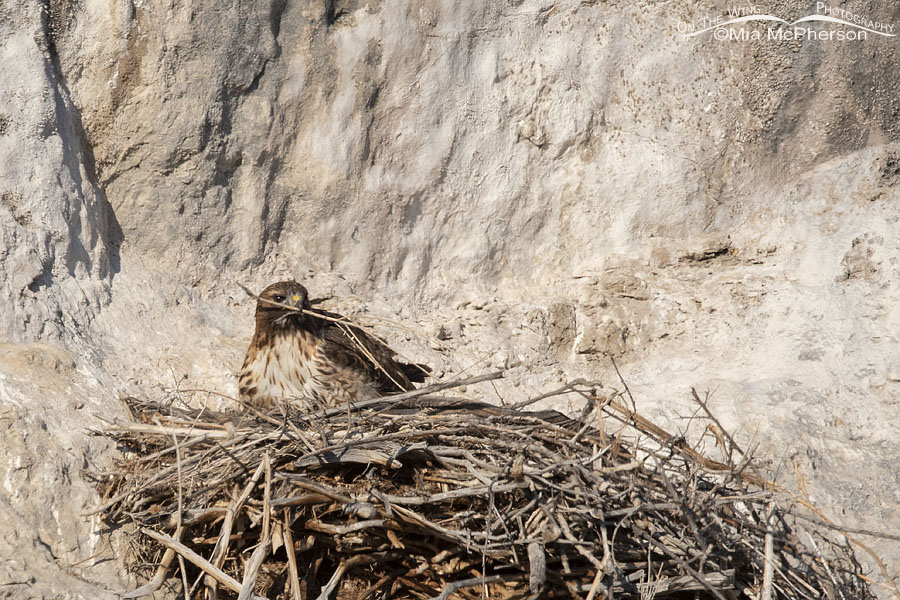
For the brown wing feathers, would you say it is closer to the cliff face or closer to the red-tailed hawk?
the red-tailed hawk

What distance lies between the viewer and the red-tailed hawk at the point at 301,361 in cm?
462

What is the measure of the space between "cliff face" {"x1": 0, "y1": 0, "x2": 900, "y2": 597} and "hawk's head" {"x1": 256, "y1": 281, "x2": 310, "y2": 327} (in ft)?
1.19

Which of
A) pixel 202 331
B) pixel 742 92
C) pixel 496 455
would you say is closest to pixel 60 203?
pixel 202 331

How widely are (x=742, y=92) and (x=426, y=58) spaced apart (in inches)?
74.5

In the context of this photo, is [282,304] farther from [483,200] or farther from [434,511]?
[483,200]

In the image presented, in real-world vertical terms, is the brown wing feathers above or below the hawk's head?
below

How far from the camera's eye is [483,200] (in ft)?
18.3

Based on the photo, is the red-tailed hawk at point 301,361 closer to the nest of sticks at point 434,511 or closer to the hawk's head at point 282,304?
the hawk's head at point 282,304

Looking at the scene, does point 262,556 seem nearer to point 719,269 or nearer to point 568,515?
point 568,515

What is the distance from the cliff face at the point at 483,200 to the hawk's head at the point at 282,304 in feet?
1.19

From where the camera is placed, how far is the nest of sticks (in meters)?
3.55

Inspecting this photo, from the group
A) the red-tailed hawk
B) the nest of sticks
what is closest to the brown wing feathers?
the red-tailed hawk

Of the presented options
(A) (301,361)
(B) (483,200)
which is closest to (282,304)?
(A) (301,361)

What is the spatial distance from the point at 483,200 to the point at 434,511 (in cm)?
234
